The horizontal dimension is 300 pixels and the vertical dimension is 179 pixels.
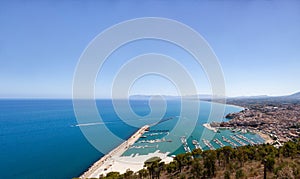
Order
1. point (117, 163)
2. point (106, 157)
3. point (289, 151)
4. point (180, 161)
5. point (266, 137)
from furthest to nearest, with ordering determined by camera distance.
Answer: point (266, 137)
point (106, 157)
point (117, 163)
point (180, 161)
point (289, 151)

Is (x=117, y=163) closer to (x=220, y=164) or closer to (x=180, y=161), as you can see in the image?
(x=180, y=161)

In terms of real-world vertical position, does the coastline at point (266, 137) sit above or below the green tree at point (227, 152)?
below

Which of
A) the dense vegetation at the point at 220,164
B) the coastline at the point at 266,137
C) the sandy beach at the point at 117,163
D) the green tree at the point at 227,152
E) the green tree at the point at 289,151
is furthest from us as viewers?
the coastline at the point at 266,137

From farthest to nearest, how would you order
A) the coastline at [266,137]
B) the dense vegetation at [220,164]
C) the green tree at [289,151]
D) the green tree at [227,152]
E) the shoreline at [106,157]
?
the coastline at [266,137], the shoreline at [106,157], the green tree at [227,152], the green tree at [289,151], the dense vegetation at [220,164]

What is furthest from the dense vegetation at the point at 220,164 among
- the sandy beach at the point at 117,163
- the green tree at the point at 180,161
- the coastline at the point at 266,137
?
the coastline at the point at 266,137

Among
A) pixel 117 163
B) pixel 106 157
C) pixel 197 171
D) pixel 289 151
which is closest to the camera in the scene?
pixel 197 171

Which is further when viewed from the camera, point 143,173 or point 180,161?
point 180,161

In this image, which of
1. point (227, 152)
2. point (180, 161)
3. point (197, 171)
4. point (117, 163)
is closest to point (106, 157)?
point (117, 163)

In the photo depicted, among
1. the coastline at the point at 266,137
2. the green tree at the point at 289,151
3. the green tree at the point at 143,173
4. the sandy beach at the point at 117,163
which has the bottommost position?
the sandy beach at the point at 117,163

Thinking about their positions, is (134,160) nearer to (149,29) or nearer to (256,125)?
(149,29)

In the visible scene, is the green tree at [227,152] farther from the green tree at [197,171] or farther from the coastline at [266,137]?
the coastline at [266,137]

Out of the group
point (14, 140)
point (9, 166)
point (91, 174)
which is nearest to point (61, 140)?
point (14, 140)
